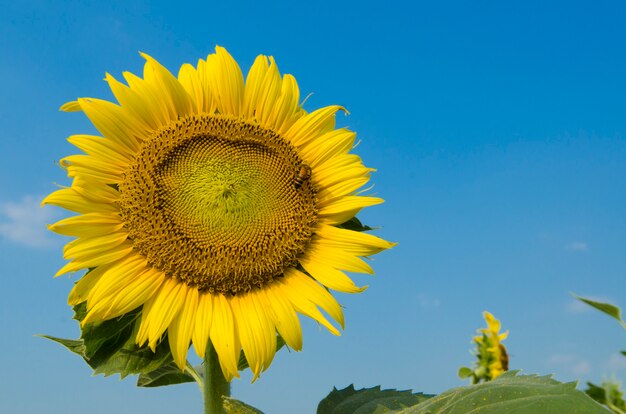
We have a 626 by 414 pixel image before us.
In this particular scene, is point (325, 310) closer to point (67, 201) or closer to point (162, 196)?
point (162, 196)

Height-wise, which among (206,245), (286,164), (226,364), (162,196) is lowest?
(226,364)

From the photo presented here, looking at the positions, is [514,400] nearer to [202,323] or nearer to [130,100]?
[202,323]

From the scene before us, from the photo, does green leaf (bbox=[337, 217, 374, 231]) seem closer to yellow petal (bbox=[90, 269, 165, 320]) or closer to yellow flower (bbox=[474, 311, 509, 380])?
yellow petal (bbox=[90, 269, 165, 320])

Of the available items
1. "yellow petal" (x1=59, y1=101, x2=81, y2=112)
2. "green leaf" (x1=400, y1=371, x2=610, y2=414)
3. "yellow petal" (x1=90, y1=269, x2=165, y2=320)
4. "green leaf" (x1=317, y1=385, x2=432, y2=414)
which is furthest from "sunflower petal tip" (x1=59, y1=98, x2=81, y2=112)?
"green leaf" (x1=400, y1=371, x2=610, y2=414)

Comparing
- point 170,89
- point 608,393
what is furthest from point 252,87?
point 608,393

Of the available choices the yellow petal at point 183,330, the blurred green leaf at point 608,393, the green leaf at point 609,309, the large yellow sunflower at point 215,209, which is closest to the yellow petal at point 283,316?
the large yellow sunflower at point 215,209

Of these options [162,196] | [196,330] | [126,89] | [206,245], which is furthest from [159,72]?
[196,330]
